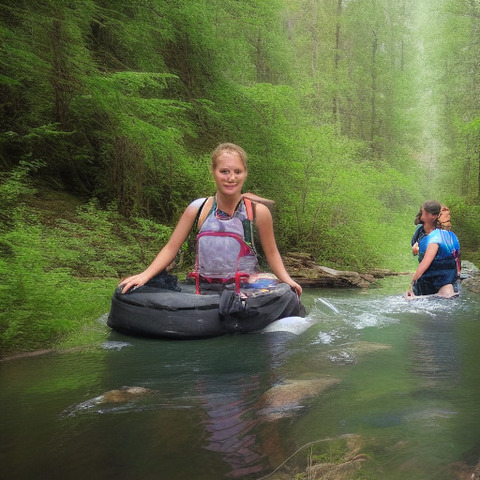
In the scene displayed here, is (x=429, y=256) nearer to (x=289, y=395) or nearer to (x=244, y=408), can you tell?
(x=289, y=395)

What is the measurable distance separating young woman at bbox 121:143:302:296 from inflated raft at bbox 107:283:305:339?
0.62ft

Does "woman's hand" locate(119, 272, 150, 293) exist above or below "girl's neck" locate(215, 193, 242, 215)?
below

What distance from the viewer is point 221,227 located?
14.8 feet

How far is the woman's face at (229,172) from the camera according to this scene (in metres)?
4.34

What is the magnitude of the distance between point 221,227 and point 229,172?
0.53 m

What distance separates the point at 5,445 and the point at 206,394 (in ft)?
3.71

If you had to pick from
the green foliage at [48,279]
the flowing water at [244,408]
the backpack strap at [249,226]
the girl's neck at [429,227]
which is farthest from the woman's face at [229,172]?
the girl's neck at [429,227]

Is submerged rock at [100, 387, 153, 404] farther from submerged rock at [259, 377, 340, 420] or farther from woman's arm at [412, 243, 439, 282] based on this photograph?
woman's arm at [412, 243, 439, 282]

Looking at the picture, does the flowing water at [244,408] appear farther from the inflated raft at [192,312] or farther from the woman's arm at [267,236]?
the woman's arm at [267,236]

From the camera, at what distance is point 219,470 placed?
1939mm

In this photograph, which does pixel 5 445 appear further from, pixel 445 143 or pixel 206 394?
pixel 445 143

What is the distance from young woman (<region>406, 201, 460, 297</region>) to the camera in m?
6.45

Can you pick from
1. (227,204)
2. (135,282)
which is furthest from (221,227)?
(135,282)

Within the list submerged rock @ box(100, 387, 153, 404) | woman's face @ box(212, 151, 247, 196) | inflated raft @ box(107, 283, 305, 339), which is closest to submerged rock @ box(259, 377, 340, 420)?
submerged rock @ box(100, 387, 153, 404)
